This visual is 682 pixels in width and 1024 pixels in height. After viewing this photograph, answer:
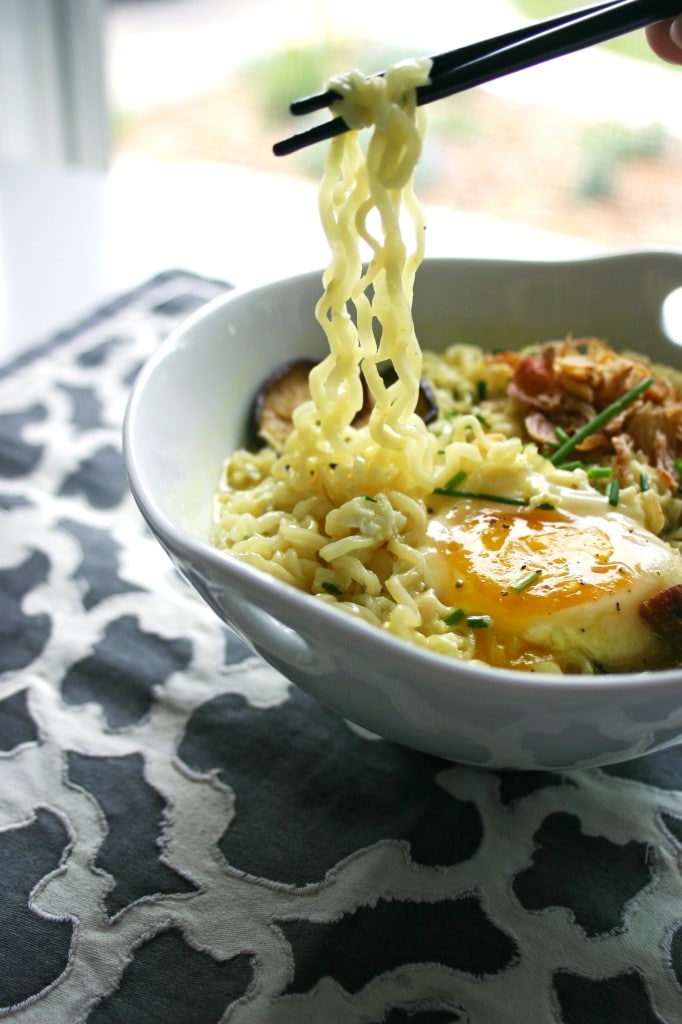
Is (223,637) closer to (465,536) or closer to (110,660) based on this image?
(110,660)

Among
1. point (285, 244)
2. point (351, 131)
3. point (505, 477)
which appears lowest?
point (285, 244)

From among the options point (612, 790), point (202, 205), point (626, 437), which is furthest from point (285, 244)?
point (612, 790)

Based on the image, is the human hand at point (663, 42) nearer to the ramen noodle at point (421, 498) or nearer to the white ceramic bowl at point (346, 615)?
the white ceramic bowl at point (346, 615)

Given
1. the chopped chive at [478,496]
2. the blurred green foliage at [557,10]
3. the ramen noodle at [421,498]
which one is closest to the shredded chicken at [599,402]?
the ramen noodle at [421,498]

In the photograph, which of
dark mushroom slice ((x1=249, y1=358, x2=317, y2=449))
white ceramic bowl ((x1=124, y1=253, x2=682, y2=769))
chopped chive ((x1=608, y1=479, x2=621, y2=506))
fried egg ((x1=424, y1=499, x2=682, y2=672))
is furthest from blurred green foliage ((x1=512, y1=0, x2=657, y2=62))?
fried egg ((x1=424, y1=499, x2=682, y2=672))

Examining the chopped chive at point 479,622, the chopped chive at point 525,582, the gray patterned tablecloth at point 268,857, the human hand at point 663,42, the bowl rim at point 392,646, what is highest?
the human hand at point 663,42

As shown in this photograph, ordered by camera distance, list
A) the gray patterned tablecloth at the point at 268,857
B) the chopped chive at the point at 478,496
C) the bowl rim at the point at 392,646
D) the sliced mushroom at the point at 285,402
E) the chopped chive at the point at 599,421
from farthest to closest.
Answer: the sliced mushroom at the point at 285,402, the chopped chive at the point at 599,421, the chopped chive at the point at 478,496, the gray patterned tablecloth at the point at 268,857, the bowl rim at the point at 392,646

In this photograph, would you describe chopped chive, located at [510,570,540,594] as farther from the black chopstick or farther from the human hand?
the human hand
